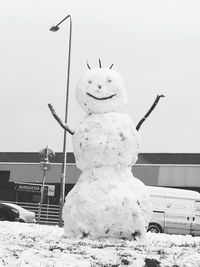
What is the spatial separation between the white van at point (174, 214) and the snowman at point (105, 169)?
10.4 metres

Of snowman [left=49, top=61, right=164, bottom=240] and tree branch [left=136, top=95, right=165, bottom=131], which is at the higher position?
tree branch [left=136, top=95, right=165, bottom=131]

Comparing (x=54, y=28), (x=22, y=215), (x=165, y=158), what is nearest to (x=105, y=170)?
(x=22, y=215)

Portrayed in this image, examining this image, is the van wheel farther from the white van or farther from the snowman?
the snowman

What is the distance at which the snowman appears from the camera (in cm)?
893

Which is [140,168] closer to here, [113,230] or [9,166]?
[9,166]

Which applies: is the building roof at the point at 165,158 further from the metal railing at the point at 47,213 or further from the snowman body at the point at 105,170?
the snowman body at the point at 105,170

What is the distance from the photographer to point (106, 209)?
349 inches

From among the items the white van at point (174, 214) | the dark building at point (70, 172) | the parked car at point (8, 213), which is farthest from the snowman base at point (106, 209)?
the dark building at point (70, 172)

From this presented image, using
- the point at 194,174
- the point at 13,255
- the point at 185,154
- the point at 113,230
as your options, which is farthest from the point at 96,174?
the point at 185,154

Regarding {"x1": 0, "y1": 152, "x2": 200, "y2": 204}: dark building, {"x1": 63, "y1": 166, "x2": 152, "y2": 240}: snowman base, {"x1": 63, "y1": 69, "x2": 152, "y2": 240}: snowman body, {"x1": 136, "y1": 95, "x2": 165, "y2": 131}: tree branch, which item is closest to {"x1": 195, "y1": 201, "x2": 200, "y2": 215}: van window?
{"x1": 0, "y1": 152, "x2": 200, "y2": 204}: dark building

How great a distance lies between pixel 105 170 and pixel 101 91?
1392 mm

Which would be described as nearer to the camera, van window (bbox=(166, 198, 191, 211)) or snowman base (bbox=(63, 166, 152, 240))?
snowman base (bbox=(63, 166, 152, 240))

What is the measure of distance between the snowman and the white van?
34.3 ft

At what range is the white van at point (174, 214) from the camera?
1966 cm
